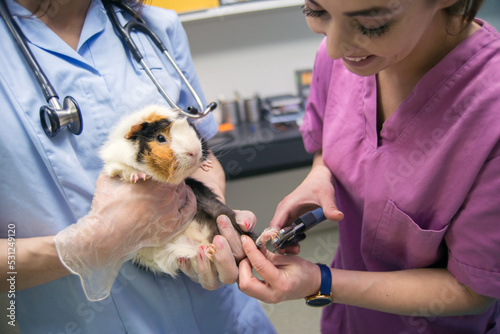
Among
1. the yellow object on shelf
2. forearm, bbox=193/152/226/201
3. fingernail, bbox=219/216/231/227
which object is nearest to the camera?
fingernail, bbox=219/216/231/227

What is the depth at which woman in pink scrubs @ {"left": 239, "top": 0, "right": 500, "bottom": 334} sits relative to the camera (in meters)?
0.67

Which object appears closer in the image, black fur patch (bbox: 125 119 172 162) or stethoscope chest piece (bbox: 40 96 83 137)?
stethoscope chest piece (bbox: 40 96 83 137)

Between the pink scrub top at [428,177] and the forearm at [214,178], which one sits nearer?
the pink scrub top at [428,177]

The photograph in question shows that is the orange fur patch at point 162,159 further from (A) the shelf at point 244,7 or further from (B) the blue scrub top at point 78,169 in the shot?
(A) the shelf at point 244,7

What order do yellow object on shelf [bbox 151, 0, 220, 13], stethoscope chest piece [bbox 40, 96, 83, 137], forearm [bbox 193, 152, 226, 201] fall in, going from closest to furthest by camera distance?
stethoscope chest piece [bbox 40, 96, 83, 137] → forearm [bbox 193, 152, 226, 201] → yellow object on shelf [bbox 151, 0, 220, 13]

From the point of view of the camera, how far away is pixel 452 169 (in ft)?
2.36

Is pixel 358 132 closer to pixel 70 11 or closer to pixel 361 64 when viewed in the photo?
pixel 361 64

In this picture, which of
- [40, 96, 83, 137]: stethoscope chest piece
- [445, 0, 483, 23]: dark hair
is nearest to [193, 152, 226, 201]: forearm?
[40, 96, 83, 137]: stethoscope chest piece

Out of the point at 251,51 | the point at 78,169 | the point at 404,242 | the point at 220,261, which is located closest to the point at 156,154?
the point at 78,169

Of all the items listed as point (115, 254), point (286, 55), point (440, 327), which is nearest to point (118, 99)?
point (115, 254)

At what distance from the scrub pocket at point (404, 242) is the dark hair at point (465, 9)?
1.37 feet

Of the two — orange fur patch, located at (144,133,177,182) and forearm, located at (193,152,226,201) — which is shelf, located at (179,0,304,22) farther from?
orange fur patch, located at (144,133,177,182)

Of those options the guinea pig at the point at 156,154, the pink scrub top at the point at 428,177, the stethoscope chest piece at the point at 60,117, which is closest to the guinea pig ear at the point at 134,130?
the guinea pig at the point at 156,154

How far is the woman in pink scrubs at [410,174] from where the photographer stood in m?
0.67
